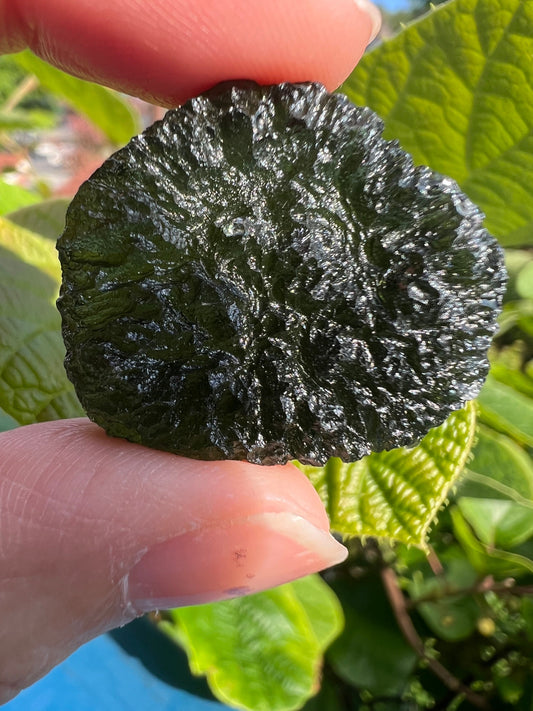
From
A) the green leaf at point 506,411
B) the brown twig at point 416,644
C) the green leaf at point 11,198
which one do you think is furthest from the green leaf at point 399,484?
the green leaf at point 11,198

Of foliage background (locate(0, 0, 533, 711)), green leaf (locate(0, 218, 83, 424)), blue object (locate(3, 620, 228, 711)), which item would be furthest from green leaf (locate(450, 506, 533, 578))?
green leaf (locate(0, 218, 83, 424))

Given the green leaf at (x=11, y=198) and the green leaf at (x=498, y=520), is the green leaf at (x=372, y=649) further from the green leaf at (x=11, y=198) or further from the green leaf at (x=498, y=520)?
the green leaf at (x=11, y=198)

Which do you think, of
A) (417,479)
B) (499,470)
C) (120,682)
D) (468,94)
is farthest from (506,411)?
(120,682)

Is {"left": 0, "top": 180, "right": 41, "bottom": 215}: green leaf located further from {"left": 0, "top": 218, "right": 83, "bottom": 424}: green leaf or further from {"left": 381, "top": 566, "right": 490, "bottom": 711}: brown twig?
{"left": 381, "top": 566, "right": 490, "bottom": 711}: brown twig

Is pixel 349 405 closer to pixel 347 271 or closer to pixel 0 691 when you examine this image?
pixel 347 271

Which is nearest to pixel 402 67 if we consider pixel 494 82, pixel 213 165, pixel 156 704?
pixel 494 82

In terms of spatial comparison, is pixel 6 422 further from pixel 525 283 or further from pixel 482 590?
pixel 482 590

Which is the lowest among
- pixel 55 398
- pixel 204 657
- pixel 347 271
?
pixel 204 657
